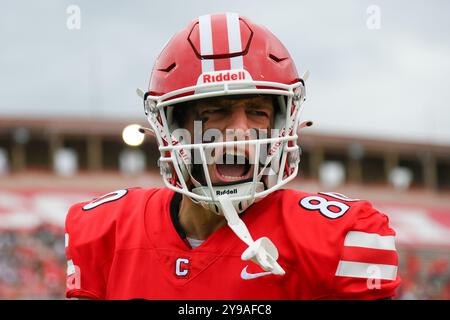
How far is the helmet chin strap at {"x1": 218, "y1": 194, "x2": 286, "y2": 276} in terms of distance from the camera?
6.42 feet

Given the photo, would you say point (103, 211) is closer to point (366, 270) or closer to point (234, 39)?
point (234, 39)

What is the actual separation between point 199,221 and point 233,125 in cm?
35

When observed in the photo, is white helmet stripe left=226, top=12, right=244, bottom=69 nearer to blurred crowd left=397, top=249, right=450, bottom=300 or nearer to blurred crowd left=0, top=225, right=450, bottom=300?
blurred crowd left=0, top=225, right=450, bottom=300

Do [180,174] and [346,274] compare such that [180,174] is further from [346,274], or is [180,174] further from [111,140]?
[111,140]

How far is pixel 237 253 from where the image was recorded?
220 cm

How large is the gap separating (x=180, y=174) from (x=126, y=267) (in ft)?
1.18

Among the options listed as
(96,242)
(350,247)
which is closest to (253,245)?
(350,247)

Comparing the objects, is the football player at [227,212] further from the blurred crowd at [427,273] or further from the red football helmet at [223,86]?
the blurred crowd at [427,273]

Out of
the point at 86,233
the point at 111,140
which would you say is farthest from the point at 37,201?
the point at 86,233

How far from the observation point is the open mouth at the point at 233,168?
2189 millimetres

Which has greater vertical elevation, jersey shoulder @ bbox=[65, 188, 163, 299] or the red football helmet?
the red football helmet

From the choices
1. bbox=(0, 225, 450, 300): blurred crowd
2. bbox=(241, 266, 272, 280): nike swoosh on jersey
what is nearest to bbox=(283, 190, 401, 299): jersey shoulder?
bbox=(241, 266, 272, 280): nike swoosh on jersey

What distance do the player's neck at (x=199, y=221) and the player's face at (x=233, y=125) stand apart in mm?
152

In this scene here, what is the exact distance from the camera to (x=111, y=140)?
1683 centimetres
